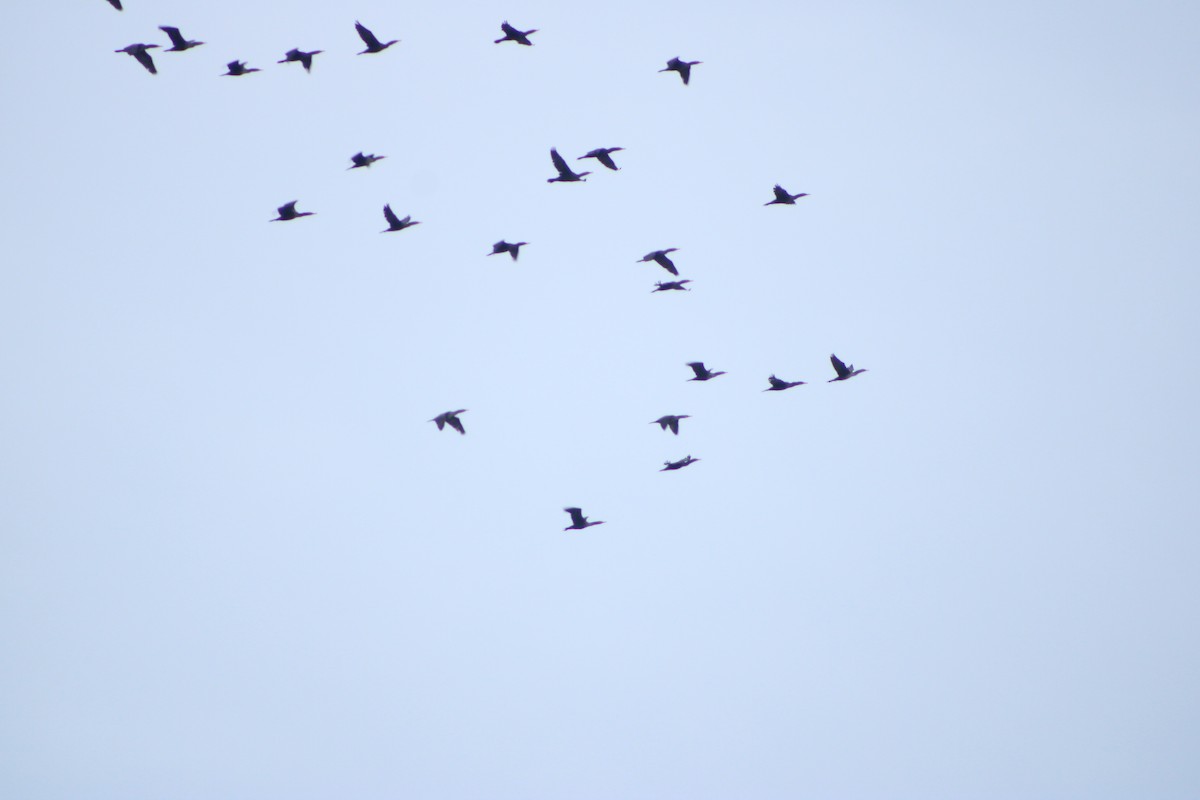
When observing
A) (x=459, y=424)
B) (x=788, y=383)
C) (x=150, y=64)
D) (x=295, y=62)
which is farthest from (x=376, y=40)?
(x=788, y=383)

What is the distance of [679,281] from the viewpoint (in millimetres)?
Answer: 63219

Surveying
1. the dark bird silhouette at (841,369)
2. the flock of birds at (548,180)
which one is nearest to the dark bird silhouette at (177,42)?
the flock of birds at (548,180)

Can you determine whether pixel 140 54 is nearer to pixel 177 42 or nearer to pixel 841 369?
pixel 177 42

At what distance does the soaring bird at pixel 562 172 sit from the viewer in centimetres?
5925

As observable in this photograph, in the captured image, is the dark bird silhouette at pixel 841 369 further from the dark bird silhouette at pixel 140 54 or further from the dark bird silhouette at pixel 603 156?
the dark bird silhouette at pixel 140 54

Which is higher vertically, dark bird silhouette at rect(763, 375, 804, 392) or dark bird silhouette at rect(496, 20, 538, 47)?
dark bird silhouette at rect(496, 20, 538, 47)

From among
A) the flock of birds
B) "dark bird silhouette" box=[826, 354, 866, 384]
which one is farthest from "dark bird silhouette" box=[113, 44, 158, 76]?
"dark bird silhouette" box=[826, 354, 866, 384]

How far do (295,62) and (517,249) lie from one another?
8.82 meters

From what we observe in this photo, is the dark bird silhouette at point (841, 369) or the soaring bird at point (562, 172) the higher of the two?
the soaring bird at point (562, 172)

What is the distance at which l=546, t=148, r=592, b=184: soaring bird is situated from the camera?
59250 millimetres

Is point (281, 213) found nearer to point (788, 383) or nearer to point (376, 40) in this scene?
point (376, 40)

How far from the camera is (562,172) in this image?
59750 millimetres

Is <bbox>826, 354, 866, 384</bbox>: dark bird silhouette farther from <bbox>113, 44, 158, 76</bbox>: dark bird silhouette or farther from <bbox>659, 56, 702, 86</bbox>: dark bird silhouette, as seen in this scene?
<bbox>113, 44, 158, 76</bbox>: dark bird silhouette

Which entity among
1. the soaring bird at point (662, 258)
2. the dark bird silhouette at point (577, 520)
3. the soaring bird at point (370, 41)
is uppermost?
the soaring bird at point (370, 41)
